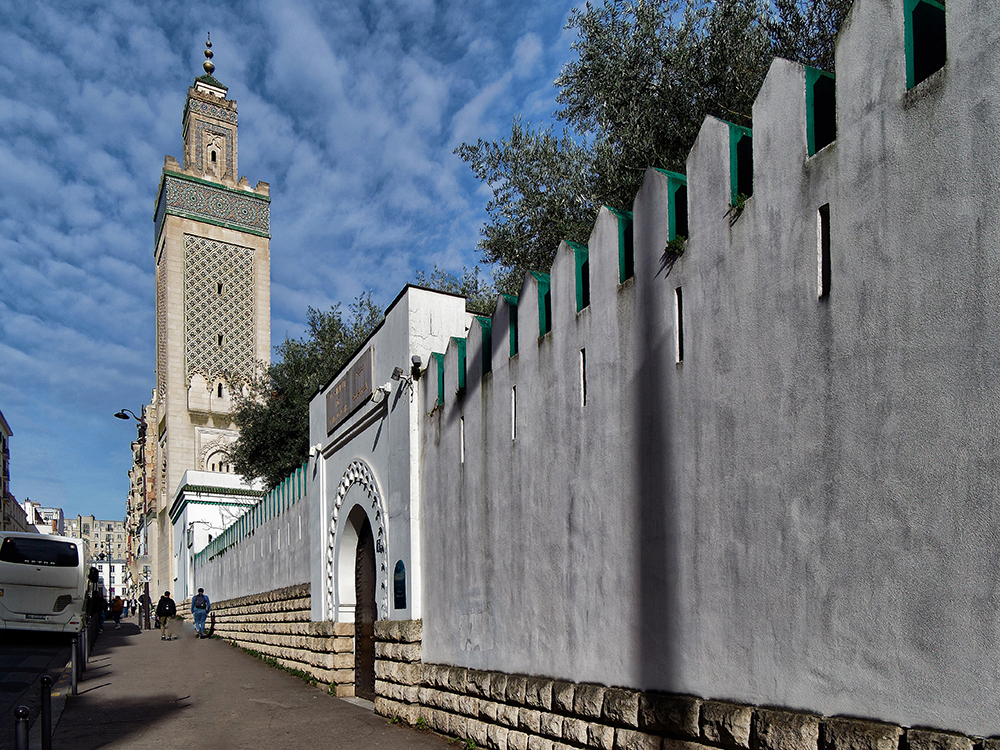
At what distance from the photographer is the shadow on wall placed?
457 cm

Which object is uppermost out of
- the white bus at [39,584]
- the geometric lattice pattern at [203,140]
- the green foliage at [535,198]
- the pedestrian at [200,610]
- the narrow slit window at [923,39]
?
the geometric lattice pattern at [203,140]

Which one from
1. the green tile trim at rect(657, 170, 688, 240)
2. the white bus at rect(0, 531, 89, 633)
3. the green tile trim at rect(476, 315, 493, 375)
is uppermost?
the green tile trim at rect(657, 170, 688, 240)

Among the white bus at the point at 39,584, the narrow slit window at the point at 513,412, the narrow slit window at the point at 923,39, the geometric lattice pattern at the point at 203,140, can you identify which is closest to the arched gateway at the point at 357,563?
the narrow slit window at the point at 513,412

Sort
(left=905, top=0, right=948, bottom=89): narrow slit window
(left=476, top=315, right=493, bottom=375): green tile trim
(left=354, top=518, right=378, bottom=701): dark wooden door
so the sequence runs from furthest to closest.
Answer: (left=354, top=518, right=378, bottom=701): dark wooden door < (left=476, top=315, right=493, bottom=375): green tile trim < (left=905, top=0, right=948, bottom=89): narrow slit window

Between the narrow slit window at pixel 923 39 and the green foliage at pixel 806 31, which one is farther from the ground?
the green foliage at pixel 806 31

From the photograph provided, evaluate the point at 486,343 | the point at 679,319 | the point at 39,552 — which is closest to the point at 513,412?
the point at 486,343

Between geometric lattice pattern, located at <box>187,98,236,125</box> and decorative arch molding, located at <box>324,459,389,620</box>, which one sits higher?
geometric lattice pattern, located at <box>187,98,236,125</box>

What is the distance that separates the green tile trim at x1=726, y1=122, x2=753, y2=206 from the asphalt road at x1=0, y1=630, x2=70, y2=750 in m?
6.40

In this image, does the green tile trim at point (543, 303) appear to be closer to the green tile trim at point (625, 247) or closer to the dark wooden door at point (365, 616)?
the green tile trim at point (625, 247)

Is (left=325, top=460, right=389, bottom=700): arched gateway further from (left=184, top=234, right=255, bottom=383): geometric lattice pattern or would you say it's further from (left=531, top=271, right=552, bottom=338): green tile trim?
(left=184, top=234, right=255, bottom=383): geometric lattice pattern

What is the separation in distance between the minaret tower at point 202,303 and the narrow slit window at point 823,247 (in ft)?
122

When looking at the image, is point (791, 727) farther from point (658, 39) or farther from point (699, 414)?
point (658, 39)

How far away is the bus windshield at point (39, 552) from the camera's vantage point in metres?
15.2

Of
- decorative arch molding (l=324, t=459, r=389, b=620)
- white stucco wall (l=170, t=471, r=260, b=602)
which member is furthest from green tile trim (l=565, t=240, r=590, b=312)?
white stucco wall (l=170, t=471, r=260, b=602)
